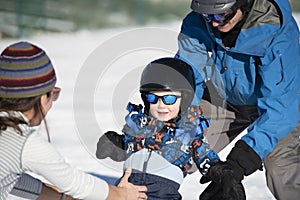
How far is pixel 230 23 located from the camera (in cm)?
294

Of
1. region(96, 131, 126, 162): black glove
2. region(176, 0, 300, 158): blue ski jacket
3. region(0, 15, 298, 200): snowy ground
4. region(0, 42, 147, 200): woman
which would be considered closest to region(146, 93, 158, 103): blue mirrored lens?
region(96, 131, 126, 162): black glove

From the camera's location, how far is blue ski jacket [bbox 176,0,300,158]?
2.87 m

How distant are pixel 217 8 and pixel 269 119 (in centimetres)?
56

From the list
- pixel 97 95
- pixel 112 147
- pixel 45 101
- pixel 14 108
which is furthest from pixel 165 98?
pixel 97 95

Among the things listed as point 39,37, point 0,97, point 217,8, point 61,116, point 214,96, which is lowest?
point 39,37

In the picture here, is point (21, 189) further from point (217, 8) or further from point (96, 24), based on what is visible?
point (96, 24)

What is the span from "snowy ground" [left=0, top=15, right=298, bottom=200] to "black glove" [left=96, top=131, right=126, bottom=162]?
806 millimetres

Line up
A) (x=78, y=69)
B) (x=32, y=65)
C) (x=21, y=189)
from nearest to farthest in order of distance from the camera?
(x=32, y=65) < (x=21, y=189) < (x=78, y=69)

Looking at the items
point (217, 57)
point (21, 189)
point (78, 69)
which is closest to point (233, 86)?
point (217, 57)

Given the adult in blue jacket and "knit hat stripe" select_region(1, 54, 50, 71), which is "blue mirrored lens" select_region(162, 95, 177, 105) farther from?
"knit hat stripe" select_region(1, 54, 50, 71)

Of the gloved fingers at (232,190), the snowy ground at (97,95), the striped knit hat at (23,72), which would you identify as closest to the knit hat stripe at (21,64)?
the striped knit hat at (23,72)

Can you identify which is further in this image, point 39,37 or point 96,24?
point 96,24

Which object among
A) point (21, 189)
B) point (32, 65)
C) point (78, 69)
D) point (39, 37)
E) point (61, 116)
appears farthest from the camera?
point (39, 37)

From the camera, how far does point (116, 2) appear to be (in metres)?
12.8
